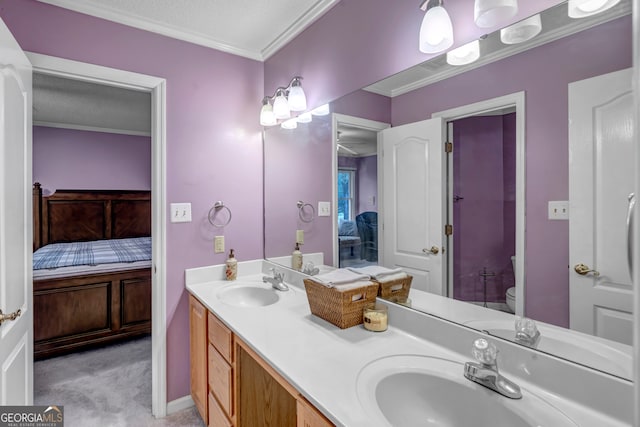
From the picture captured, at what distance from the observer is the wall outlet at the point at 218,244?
213 centimetres

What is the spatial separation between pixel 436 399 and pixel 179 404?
1.77 metres

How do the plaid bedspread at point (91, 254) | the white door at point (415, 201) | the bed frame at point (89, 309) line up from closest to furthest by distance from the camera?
the white door at point (415, 201)
the bed frame at point (89, 309)
the plaid bedspread at point (91, 254)

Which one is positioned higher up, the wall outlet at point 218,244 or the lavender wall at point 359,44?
the lavender wall at point 359,44

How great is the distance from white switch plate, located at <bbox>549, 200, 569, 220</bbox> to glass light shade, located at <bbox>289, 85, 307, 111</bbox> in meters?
1.43

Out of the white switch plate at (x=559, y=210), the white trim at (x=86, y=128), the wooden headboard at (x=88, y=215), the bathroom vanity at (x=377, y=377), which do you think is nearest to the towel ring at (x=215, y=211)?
the bathroom vanity at (x=377, y=377)

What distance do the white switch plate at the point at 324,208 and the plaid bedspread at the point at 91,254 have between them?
87.0 inches

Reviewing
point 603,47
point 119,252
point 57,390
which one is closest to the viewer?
point 603,47

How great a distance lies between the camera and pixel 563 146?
87 cm

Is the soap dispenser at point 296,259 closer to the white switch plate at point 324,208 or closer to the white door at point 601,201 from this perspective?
the white switch plate at point 324,208

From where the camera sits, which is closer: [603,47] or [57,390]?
[603,47]

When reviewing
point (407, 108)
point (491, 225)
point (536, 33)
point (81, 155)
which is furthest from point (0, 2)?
point (81, 155)

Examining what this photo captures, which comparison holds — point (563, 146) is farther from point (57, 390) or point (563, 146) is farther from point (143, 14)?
point (57, 390)

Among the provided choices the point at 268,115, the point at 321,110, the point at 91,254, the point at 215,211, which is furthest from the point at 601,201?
the point at 91,254

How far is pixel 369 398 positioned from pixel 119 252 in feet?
11.7
